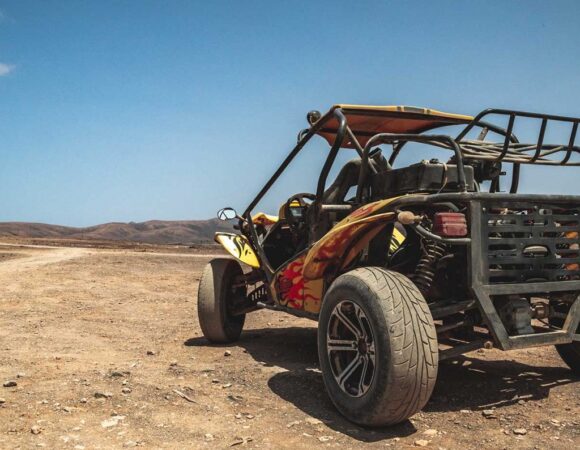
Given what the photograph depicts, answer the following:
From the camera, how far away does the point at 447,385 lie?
4570 mm

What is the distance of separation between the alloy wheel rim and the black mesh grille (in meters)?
0.82

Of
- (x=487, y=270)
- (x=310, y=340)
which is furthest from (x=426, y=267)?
(x=310, y=340)

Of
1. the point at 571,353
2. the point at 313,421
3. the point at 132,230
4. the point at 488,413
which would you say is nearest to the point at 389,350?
the point at 313,421

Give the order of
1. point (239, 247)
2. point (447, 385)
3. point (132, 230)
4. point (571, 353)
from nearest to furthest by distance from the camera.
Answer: point (447, 385) → point (571, 353) → point (239, 247) → point (132, 230)

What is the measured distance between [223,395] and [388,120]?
9.09 ft

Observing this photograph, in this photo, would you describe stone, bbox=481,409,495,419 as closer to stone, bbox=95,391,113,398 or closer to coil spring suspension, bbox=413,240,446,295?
coil spring suspension, bbox=413,240,446,295

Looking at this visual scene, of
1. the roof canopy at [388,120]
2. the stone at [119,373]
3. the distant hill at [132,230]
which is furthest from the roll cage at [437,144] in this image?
the distant hill at [132,230]

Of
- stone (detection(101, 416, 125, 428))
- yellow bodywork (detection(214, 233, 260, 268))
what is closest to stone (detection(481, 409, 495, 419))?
stone (detection(101, 416, 125, 428))

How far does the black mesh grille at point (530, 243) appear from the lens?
3752mm

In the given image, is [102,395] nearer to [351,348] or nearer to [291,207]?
[351,348]

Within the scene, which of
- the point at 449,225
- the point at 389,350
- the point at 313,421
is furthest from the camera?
the point at 313,421

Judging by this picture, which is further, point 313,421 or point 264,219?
point 264,219

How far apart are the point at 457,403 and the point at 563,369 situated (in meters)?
1.49

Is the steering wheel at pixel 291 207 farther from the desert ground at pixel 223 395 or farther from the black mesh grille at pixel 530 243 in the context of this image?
the black mesh grille at pixel 530 243
